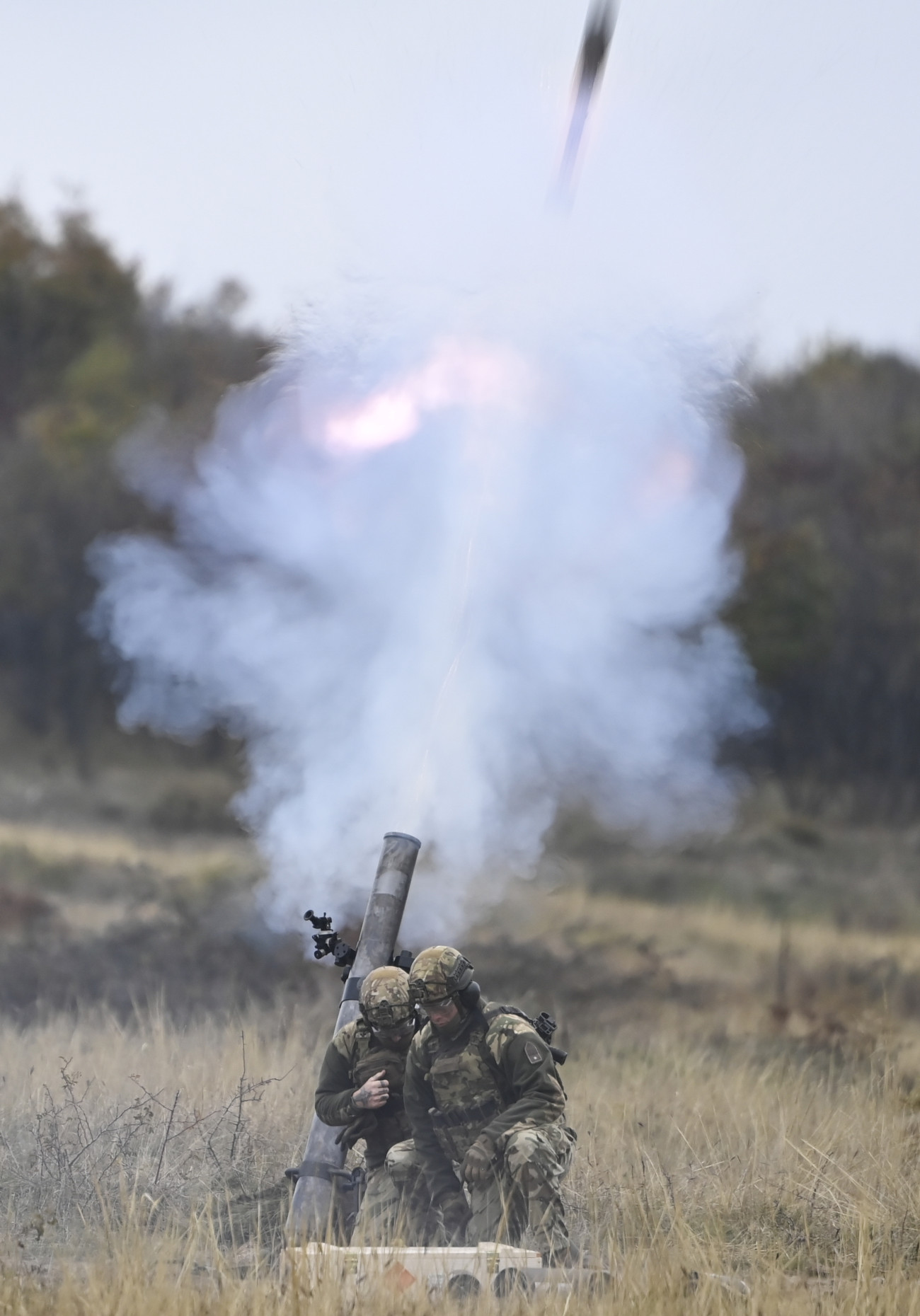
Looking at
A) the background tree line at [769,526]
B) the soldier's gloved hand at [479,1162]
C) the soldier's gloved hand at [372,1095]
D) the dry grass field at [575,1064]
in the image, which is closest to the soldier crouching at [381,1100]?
the soldier's gloved hand at [372,1095]

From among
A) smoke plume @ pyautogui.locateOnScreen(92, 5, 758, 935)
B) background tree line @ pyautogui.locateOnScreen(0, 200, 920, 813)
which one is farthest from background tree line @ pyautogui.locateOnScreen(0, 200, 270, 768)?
smoke plume @ pyautogui.locateOnScreen(92, 5, 758, 935)

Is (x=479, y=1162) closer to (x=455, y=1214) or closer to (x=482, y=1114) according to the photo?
(x=482, y=1114)

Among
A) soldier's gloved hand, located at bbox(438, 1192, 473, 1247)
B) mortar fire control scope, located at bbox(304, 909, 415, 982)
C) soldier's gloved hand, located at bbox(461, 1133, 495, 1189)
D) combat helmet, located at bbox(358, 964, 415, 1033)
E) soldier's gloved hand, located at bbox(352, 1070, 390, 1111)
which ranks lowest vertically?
soldier's gloved hand, located at bbox(438, 1192, 473, 1247)

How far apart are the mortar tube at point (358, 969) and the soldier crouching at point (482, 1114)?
0.57m

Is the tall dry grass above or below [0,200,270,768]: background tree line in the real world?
below

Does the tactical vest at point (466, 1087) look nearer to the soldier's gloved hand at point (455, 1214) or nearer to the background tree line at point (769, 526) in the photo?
the soldier's gloved hand at point (455, 1214)

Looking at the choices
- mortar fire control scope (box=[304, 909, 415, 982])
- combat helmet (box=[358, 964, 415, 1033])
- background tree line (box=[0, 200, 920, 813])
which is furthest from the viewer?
background tree line (box=[0, 200, 920, 813])

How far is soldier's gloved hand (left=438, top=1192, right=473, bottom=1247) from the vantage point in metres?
8.52

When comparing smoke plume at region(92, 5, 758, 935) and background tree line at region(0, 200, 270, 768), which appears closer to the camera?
smoke plume at region(92, 5, 758, 935)

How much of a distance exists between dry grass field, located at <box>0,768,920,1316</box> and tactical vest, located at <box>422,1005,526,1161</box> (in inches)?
30.7

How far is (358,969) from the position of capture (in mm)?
9406

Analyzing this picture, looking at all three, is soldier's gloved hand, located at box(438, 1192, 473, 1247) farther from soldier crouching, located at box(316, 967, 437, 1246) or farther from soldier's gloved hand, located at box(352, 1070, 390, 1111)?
soldier's gloved hand, located at box(352, 1070, 390, 1111)

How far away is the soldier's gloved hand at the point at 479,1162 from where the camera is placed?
8031 mm

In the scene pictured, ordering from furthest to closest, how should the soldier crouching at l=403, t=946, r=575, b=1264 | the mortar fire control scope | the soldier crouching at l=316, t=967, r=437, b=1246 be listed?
the mortar fire control scope < the soldier crouching at l=316, t=967, r=437, b=1246 < the soldier crouching at l=403, t=946, r=575, b=1264
